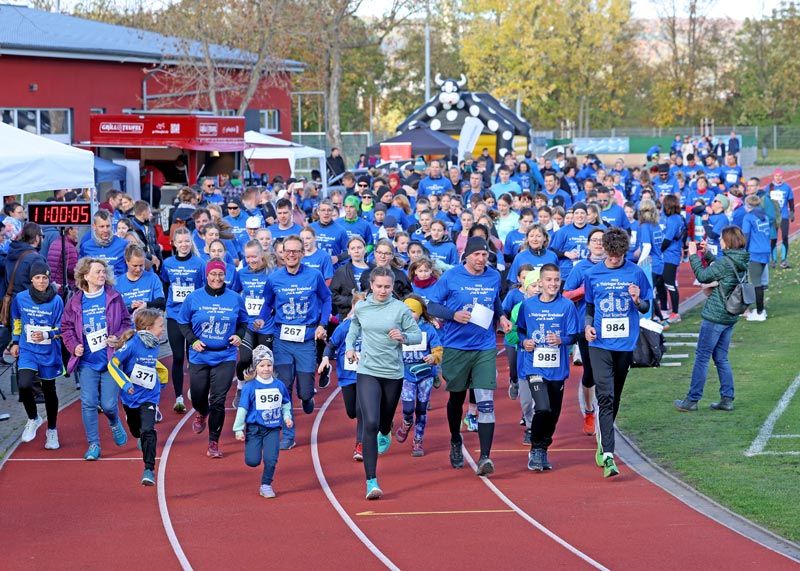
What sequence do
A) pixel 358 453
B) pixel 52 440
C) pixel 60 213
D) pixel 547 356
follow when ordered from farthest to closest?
pixel 60 213, pixel 52 440, pixel 358 453, pixel 547 356

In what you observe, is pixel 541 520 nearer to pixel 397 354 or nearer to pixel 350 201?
pixel 397 354

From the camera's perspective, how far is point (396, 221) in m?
17.9

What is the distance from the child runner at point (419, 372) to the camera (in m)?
11.3

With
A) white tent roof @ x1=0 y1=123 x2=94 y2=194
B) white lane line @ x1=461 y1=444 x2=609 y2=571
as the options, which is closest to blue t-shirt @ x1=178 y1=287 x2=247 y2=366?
white lane line @ x1=461 y1=444 x2=609 y2=571

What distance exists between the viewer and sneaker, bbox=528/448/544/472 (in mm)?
11508

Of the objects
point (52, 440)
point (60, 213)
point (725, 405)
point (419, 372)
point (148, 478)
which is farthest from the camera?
point (60, 213)

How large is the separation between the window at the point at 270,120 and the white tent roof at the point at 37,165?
32798 mm

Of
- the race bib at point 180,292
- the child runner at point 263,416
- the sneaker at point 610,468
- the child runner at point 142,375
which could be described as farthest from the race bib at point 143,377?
the sneaker at point 610,468

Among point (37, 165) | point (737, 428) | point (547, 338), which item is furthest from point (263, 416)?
point (737, 428)

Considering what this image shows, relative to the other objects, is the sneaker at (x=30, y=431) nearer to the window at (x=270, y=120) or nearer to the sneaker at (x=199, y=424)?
the sneaker at (x=199, y=424)

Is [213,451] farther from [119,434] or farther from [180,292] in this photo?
[180,292]

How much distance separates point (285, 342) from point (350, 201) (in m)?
5.52

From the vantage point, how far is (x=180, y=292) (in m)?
13.4

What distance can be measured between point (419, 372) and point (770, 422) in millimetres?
4080
